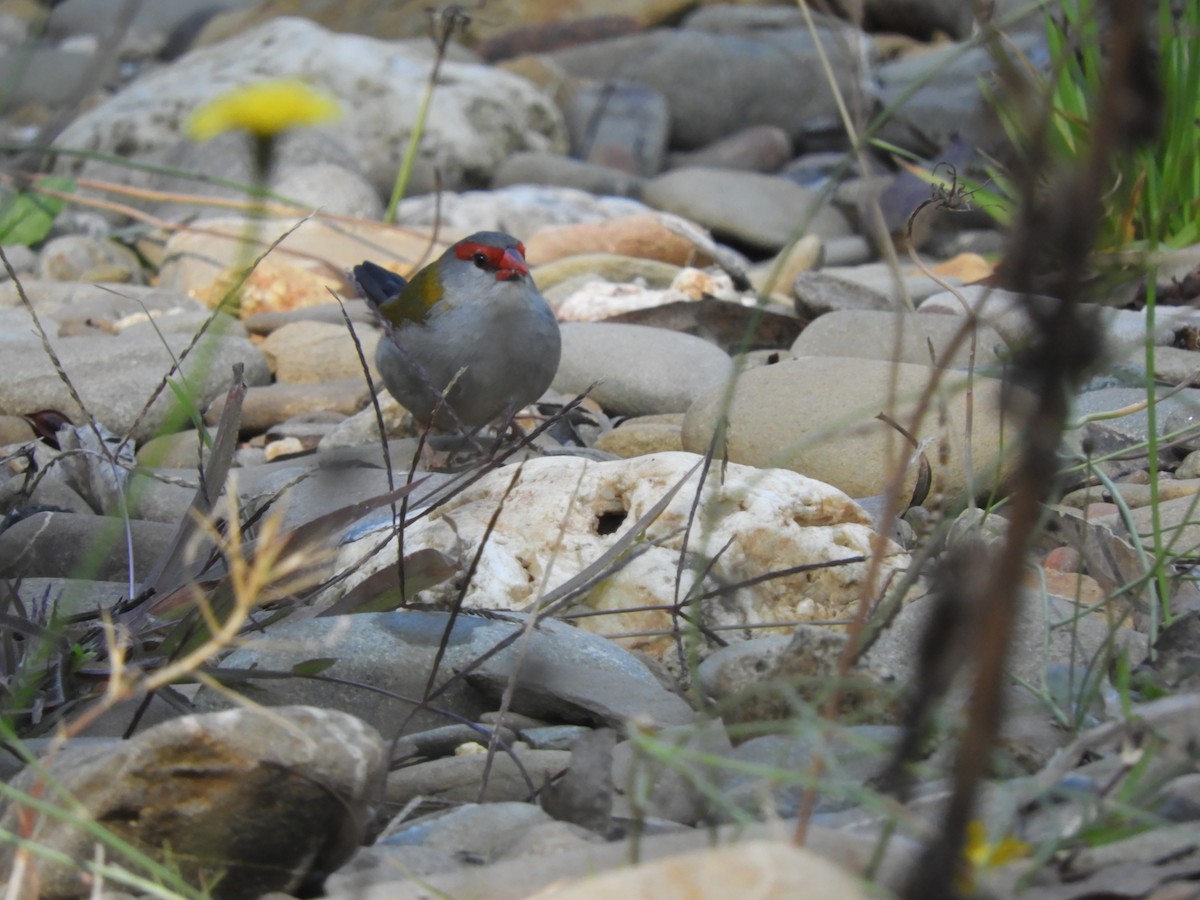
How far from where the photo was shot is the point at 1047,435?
89 centimetres

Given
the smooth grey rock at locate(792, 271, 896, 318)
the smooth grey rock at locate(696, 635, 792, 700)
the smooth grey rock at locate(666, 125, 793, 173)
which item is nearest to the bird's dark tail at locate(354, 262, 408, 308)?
the smooth grey rock at locate(792, 271, 896, 318)

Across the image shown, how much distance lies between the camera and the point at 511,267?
4277 mm

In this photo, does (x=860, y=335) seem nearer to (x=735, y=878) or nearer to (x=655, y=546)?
(x=655, y=546)

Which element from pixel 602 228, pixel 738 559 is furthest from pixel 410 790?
pixel 602 228

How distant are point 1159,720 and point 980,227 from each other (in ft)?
26.2

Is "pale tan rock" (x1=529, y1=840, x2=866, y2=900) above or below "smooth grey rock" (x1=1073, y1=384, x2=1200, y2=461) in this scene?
above

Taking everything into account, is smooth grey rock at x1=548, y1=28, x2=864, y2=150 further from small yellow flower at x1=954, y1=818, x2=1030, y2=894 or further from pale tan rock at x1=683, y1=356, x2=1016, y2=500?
small yellow flower at x1=954, y1=818, x2=1030, y2=894

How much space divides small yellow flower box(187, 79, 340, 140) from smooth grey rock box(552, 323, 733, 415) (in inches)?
121

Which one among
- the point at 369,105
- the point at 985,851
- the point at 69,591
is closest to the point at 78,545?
the point at 69,591

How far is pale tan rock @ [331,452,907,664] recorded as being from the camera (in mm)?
2580

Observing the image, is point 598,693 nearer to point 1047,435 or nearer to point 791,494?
point 791,494

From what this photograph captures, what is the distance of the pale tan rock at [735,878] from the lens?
106 cm

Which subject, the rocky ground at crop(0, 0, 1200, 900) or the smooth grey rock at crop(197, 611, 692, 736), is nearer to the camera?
the rocky ground at crop(0, 0, 1200, 900)

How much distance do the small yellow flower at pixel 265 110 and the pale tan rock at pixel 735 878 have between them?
2.35ft
